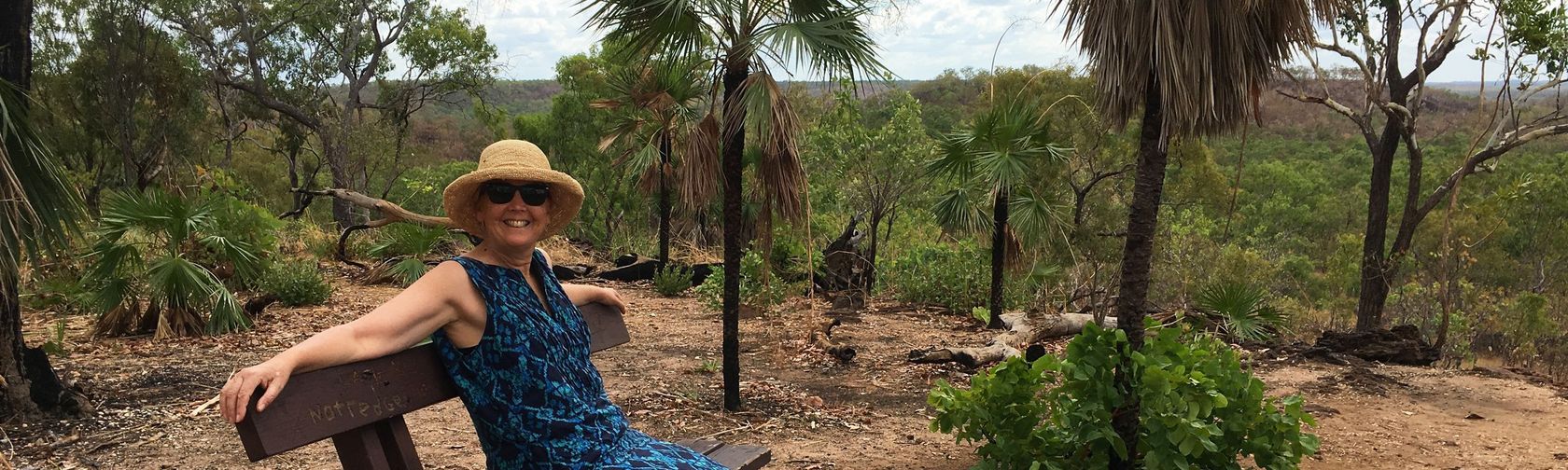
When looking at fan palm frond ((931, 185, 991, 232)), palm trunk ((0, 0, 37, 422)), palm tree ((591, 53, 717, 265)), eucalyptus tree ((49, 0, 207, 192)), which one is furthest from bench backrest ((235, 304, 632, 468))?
eucalyptus tree ((49, 0, 207, 192))

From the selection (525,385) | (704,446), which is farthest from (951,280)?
(525,385)

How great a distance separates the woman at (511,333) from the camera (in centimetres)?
200

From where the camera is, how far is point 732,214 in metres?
5.89

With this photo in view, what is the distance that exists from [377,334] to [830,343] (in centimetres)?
730

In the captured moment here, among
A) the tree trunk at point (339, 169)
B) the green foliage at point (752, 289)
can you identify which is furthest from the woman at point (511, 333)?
the tree trunk at point (339, 169)

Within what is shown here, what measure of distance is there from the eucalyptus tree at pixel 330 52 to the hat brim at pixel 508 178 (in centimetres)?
2417

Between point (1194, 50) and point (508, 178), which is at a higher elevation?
point (1194, 50)

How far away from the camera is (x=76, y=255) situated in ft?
27.9

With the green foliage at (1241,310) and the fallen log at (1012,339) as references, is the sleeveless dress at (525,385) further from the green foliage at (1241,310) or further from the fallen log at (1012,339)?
the green foliage at (1241,310)

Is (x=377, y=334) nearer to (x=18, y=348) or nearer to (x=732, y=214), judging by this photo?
(x=732, y=214)

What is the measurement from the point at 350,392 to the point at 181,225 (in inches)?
285

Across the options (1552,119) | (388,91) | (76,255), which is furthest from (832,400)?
(388,91)

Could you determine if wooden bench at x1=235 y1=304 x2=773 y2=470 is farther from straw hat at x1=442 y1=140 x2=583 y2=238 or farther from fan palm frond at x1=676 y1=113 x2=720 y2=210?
fan palm frond at x1=676 y1=113 x2=720 y2=210

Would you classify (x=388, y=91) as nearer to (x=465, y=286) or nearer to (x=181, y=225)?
(x=181, y=225)
